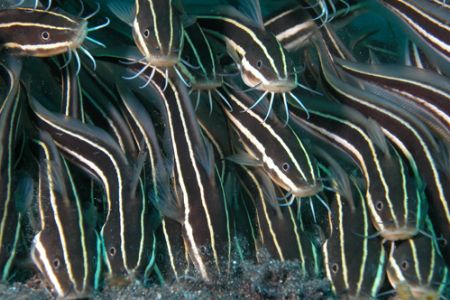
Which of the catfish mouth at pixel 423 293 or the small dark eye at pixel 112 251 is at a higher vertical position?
the small dark eye at pixel 112 251

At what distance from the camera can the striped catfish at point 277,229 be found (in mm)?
3816

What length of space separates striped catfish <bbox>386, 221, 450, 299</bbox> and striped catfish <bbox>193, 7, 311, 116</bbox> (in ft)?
5.24

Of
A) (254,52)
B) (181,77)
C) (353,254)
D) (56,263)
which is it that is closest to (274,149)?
Result: (254,52)

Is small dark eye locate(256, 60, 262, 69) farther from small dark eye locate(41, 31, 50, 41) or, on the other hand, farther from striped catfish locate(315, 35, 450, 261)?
small dark eye locate(41, 31, 50, 41)

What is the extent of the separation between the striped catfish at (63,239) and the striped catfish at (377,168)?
90.8 inches

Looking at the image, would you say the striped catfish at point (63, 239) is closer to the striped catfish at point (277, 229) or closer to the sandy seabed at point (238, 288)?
the sandy seabed at point (238, 288)

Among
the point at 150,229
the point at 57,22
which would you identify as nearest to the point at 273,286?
the point at 150,229

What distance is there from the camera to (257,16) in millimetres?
4254

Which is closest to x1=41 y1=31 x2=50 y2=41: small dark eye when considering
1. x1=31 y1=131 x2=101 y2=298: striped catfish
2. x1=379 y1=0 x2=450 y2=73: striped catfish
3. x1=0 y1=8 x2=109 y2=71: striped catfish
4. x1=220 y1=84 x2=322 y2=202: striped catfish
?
x1=0 y1=8 x2=109 y2=71: striped catfish

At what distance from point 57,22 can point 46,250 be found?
1.78m

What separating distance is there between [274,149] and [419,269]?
5.11 feet

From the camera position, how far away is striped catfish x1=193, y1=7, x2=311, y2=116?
12.1 ft

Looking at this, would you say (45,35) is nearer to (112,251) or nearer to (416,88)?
(112,251)

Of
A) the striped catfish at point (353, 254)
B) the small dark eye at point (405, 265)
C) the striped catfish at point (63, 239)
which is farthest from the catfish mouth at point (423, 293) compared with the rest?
the striped catfish at point (63, 239)
